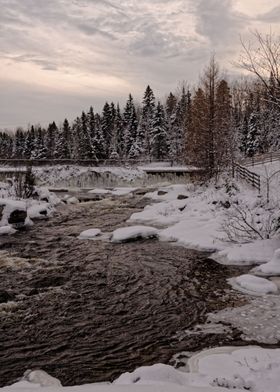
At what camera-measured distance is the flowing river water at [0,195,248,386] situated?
683cm

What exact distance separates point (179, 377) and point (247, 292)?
4.70m

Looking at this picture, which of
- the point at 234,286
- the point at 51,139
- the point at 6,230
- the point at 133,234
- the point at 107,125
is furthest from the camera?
the point at 51,139

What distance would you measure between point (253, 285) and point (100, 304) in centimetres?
369

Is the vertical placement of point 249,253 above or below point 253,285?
above

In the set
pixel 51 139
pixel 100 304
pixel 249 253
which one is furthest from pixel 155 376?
pixel 51 139

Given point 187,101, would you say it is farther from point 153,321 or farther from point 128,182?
point 153,321

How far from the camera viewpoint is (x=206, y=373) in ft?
19.3

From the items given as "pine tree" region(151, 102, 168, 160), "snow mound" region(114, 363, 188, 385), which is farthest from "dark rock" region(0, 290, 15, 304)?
"pine tree" region(151, 102, 168, 160)

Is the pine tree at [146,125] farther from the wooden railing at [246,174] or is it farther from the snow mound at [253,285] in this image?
the snow mound at [253,285]

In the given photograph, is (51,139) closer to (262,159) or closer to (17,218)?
(262,159)

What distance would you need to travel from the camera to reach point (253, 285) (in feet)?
33.2

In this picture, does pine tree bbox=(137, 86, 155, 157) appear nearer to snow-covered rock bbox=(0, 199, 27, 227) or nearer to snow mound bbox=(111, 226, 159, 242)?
snow-covered rock bbox=(0, 199, 27, 227)

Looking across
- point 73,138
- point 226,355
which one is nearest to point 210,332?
point 226,355

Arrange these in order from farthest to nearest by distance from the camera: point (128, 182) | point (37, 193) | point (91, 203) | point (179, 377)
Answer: point (128, 182) < point (91, 203) < point (37, 193) < point (179, 377)
